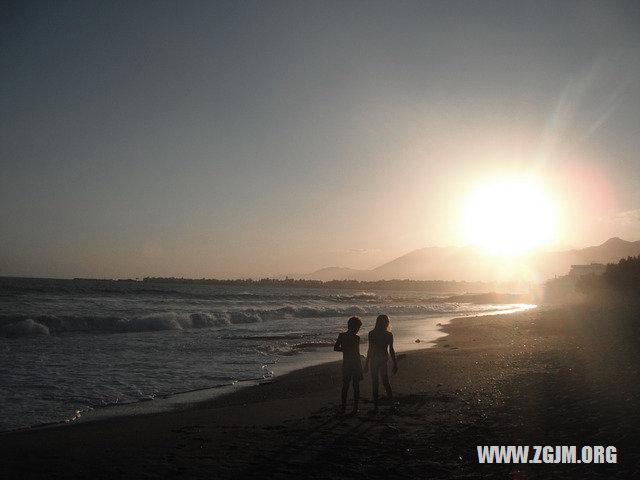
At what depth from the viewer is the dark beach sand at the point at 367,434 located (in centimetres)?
538

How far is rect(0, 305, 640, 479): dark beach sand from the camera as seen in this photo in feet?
17.6

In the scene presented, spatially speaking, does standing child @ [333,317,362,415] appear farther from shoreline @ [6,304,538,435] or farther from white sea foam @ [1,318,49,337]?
white sea foam @ [1,318,49,337]

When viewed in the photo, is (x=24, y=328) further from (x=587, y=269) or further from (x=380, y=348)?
(x=587, y=269)

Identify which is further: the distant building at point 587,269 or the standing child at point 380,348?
the distant building at point 587,269

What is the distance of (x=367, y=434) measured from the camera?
6797 mm

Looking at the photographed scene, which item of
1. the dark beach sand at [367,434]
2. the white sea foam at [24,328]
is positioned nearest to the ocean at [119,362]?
the white sea foam at [24,328]

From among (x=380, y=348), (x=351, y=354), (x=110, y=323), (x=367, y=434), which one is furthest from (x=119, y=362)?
(x=110, y=323)

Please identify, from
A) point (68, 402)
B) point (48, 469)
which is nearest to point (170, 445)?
point (48, 469)

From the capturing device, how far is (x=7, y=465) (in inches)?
226

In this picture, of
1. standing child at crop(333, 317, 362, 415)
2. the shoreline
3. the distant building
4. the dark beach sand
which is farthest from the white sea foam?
the distant building

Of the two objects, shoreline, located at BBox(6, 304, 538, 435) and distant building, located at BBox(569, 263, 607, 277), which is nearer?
shoreline, located at BBox(6, 304, 538, 435)

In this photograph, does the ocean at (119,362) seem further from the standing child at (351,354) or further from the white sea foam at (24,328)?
the standing child at (351,354)

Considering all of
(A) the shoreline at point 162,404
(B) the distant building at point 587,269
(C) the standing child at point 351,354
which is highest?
(B) the distant building at point 587,269

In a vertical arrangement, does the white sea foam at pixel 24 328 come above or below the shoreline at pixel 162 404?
below
